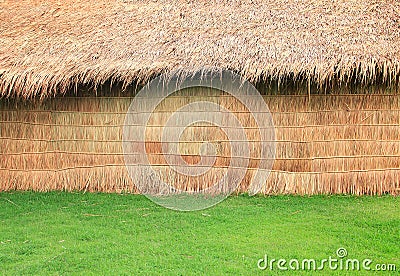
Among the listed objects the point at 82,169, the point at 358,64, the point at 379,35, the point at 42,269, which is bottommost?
the point at 42,269

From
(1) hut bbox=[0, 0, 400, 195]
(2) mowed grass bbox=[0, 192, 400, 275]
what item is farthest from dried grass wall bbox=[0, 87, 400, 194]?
(2) mowed grass bbox=[0, 192, 400, 275]

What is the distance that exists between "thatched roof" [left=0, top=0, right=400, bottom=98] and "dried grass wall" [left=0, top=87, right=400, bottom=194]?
0.42 m

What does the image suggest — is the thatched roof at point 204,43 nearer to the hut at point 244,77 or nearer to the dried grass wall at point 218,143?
the hut at point 244,77

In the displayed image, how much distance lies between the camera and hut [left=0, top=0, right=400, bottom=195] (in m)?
6.23

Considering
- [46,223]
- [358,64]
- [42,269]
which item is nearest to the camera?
[42,269]

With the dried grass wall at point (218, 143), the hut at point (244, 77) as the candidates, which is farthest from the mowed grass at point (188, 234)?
the hut at point (244, 77)

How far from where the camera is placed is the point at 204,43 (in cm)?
656

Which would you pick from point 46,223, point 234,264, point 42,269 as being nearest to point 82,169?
point 46,223

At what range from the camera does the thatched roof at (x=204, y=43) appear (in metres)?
6.11

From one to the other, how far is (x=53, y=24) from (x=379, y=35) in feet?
14.0

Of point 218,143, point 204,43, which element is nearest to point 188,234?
point 218,143

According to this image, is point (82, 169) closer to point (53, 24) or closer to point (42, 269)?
point (53, 24)

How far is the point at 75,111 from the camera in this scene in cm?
695

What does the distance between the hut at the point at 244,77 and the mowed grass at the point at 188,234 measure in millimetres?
488
